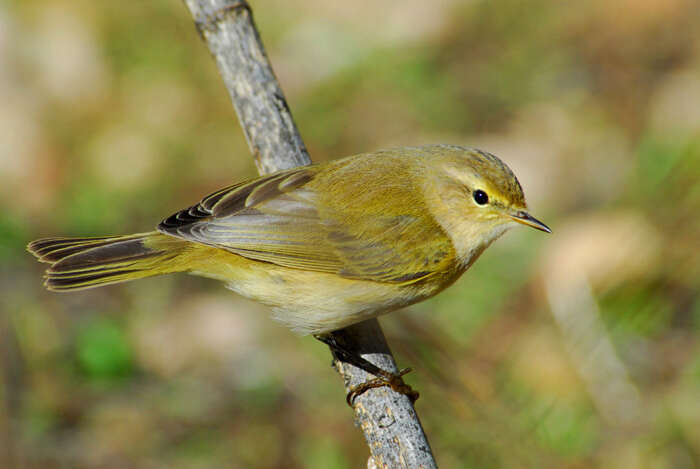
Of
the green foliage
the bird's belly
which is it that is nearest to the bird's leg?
the bird's belly

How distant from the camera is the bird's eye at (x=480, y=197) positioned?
10.4 ft

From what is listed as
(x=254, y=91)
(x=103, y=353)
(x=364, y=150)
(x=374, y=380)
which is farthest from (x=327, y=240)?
(x=364, y=150)

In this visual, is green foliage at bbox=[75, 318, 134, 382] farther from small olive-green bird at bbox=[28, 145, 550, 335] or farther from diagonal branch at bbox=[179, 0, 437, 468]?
diagonal branch at bbox=[179, 0, 437, 468]

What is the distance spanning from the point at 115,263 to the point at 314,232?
2.81ft

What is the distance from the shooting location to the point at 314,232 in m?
3.15

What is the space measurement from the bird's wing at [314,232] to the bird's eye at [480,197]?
21cm

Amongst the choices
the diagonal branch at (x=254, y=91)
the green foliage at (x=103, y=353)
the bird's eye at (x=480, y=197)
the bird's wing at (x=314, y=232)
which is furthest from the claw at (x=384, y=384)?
the green foliage at (x=103, y=353)

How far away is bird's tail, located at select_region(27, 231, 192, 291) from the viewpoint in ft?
10.4

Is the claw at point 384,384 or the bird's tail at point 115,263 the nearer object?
the claw at point 384,384

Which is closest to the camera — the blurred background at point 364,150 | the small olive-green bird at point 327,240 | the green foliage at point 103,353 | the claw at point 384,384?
the claw at point 384,384

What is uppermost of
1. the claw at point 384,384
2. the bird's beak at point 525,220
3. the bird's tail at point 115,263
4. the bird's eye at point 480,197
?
the bird's tail at point 115,263

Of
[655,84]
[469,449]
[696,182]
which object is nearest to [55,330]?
[469,449]

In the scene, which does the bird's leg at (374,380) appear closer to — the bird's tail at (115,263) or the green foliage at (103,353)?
the bird's tail at (115,263)

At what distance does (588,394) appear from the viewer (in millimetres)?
3875
